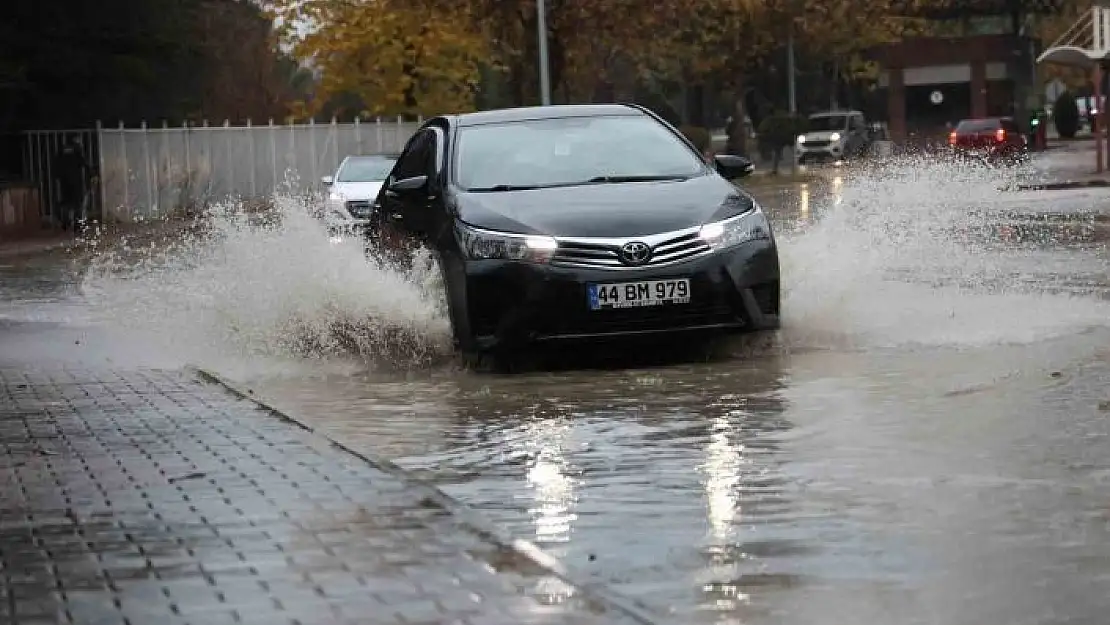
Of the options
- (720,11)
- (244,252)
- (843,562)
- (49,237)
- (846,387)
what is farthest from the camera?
(720,11)

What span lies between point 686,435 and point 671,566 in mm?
2555

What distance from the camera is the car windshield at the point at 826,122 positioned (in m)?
72.8

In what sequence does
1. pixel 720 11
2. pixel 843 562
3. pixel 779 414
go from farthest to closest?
pixel 720 11
pixel 779 414
pixel 843 562

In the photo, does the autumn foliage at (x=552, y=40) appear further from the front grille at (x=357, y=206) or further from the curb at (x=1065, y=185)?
the front grille at (x=357, y=206)

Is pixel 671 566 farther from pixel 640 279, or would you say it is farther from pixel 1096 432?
pixel 640 279

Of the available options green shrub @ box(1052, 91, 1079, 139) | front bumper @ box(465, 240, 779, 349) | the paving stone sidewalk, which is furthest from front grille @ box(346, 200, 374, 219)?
green shrub @ box(1052, 91, 1079, 139)

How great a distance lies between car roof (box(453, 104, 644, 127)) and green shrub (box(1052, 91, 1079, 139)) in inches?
3285

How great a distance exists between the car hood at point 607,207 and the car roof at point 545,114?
3.71 feet

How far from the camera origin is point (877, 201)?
14359mm

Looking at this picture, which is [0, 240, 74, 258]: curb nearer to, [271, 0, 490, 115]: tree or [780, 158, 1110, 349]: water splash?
[780, 158, 1110, 349]: water splash

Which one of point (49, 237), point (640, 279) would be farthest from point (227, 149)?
point (640, 279)

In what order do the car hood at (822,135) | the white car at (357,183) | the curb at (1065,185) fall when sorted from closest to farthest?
1. the white car at (357,183)
2. the curb at (1065,185)
3. the car hood at (822,135)

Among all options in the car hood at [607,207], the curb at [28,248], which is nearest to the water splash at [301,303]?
the car hood at [607,207]

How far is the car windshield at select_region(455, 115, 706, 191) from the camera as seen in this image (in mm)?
11812
